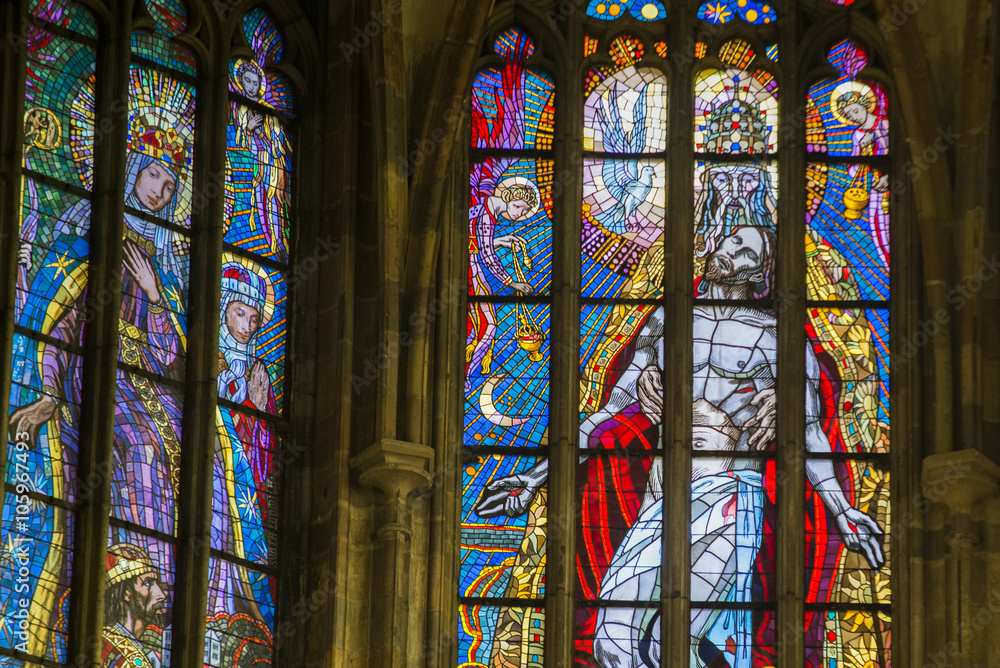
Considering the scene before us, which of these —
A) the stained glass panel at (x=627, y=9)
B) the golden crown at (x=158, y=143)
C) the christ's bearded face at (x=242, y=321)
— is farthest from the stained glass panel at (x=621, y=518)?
the golden crown at (x=158, y=143)

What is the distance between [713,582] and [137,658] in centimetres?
391

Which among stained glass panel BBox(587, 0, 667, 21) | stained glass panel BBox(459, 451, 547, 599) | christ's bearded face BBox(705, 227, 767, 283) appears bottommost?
stained glass panel BBox(459, 451, 547, 599)

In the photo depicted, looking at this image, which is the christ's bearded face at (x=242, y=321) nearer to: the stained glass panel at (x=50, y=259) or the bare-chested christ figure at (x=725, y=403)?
the stained glass panel at (x=50, y=259)

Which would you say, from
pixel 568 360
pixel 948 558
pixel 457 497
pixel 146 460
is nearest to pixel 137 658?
pixel 146 460

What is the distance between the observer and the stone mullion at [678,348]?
1636 centimetres

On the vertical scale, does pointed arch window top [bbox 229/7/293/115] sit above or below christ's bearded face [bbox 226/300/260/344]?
above

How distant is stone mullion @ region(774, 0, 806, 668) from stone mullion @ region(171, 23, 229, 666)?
12.4 ft

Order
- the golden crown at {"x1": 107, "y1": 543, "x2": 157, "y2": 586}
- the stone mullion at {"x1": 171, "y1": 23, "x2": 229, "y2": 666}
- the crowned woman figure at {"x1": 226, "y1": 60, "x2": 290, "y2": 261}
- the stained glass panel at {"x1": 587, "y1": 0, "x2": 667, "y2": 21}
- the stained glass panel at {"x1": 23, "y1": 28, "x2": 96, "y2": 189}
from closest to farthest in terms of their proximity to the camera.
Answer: the golden crown at {"x1": 107, "y1": 543, "x2": 157, "y2": 586}, the stone mullion at {"x1": 171, "y1": 23, "x2": 229, "y2": 666}, the stained glass panel at {"x1": 23, "y1": 28, "x2": 96, "y2": 189}, the crowned woman figure at {"x1": 226, "y1": 60, "x2": 290, "y2": 261}, the stained glass panel at {"x1": 587, "y1": 0, "x2": 667, "y2": 21}

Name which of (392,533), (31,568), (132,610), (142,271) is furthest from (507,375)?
(31,568)

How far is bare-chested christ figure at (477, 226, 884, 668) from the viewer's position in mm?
16516

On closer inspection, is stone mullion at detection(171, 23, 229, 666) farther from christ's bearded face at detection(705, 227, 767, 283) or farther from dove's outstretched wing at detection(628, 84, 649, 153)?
christ's bearded face at detection(705, 227, 767, 283)

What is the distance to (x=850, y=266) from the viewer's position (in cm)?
1736

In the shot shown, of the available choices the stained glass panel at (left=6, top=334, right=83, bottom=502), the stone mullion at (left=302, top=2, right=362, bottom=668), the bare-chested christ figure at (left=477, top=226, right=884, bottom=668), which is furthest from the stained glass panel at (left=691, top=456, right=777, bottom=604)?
the stained glass panel at (left=6, top=334, right=83, bottom=502)

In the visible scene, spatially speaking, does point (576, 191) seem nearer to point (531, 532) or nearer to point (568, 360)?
point (568, 360)
